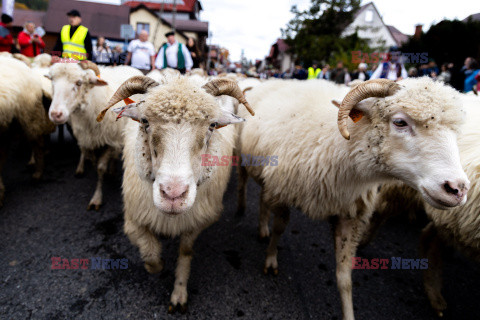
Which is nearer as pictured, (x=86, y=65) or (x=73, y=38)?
(x=86, y=65)

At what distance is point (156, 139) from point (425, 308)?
9.44 ft

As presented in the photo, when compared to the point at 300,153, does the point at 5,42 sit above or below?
above

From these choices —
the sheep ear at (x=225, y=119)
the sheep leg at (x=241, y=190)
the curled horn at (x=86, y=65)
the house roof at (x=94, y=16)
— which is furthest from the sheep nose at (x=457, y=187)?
the house roof at (x=94, y=16)

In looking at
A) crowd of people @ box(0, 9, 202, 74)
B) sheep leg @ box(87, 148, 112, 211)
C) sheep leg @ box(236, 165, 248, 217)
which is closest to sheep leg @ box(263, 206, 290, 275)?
sheep leg @ box(236, 165, 248, 217)

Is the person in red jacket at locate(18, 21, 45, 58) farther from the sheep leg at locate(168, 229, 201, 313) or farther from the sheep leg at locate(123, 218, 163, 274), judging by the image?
the sheep leg at locate(168, 229, 201, 313)

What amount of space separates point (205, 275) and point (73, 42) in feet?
14.5

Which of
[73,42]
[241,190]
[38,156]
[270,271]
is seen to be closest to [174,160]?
[270,271]

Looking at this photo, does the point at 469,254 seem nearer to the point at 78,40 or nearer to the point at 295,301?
the point at 295,301

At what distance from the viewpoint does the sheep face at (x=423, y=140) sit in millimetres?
1461

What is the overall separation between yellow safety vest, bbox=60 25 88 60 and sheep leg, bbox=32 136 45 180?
154 cm

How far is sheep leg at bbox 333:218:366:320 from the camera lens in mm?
2217

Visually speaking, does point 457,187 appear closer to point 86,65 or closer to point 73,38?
point 86,65

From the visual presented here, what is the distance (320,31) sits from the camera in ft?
99.9

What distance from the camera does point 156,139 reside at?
5.56 feet
